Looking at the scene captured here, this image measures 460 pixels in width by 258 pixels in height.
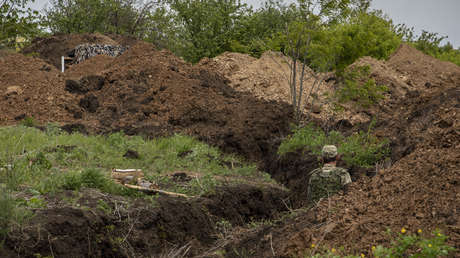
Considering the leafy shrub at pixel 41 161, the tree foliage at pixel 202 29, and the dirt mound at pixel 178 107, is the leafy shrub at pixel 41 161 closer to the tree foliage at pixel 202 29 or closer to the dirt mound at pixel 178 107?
the dirt mound at pixel 178 107

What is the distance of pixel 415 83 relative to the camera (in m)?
20.6

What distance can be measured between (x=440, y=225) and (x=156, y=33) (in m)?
33.9

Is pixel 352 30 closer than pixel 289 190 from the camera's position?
No

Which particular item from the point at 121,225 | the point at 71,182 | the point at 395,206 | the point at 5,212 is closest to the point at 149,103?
the point at 71,182

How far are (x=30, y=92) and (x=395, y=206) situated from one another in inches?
525

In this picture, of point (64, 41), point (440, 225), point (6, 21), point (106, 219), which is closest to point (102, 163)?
point (106, 219)

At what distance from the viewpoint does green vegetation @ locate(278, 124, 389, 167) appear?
8703mm

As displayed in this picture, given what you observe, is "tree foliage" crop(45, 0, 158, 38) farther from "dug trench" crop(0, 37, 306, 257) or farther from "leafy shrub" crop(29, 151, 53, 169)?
"leafy shrub" crop(29, 151, 53, 169)

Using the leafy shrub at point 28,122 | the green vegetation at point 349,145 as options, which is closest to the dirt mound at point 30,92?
the leafy shrub at point 28,122

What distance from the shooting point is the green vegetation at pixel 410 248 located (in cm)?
378

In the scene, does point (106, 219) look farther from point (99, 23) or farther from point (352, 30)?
point (99, 23)

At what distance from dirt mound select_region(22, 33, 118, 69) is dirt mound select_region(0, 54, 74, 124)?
32.2ft

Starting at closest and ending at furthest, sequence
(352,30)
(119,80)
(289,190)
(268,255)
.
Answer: (268,255)
(289,190)
(119,80)
(352,30)

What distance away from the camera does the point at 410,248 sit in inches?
166
